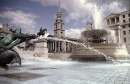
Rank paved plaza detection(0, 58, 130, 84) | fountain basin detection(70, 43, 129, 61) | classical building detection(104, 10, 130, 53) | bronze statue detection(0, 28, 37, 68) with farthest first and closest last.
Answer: classical building detection(104, 10, 130, 53) < fountain basin detection(70, 43, 129, 61) < bronze statue detection(0, 28, 37, 68) < paved plaza detection(0, 58, 130, 84)

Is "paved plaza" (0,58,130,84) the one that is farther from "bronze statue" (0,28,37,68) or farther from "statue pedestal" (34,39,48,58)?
"statue pedestal" (34,39,48,58)

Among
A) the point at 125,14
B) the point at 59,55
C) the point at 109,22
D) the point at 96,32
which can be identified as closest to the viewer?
the point at 96,32

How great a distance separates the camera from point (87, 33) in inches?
613

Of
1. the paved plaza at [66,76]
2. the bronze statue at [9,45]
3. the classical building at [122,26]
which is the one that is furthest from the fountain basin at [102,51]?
the classical building at [122,26]

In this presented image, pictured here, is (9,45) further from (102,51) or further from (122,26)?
(122,26)

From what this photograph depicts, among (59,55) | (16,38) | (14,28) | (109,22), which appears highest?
(109,22)

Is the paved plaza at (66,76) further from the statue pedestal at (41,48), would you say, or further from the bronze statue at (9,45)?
the statue pedestal at (41,48)

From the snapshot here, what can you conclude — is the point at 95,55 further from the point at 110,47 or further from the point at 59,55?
the point at 59,55

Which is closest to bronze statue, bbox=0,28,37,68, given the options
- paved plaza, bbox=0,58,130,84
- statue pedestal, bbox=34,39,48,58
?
paved plaza, bbox=0,58,130,84

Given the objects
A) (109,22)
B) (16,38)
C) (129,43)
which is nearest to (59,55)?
(16,38)

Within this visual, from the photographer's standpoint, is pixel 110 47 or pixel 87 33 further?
pixel 87 33

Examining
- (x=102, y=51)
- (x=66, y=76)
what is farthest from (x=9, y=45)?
(x=102, y=51)

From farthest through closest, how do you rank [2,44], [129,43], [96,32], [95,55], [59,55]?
[129,43] → [59,55] → [96,32] → [95,55] → [2,44]

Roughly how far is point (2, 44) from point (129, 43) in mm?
57420
